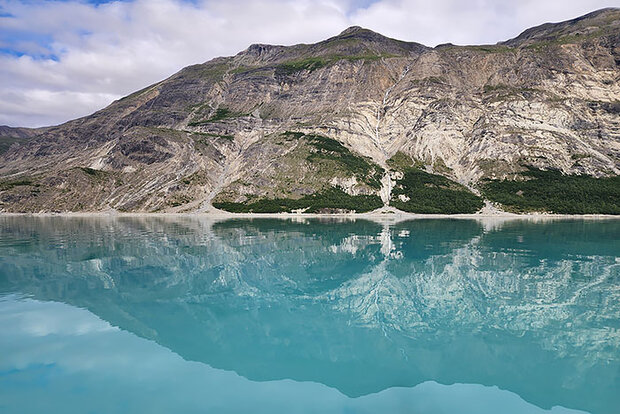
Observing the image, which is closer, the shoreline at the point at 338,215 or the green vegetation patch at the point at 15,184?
the shoreline at the point at 338,215

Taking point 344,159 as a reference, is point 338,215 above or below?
below

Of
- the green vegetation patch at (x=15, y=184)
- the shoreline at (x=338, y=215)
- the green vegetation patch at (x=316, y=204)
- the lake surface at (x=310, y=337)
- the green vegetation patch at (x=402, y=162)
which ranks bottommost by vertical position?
the shoreline at (x=338, y=215)

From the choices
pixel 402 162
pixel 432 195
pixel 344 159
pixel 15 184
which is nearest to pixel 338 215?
pixel 344 159

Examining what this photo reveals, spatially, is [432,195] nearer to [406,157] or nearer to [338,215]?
[406,157]

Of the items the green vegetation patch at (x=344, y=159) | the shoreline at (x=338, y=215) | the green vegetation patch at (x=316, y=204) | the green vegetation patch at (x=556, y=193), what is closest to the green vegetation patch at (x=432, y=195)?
the shoreline at (x=338, y=215)

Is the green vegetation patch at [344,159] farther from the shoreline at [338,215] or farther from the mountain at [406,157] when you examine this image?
the shoreline at [338,215]

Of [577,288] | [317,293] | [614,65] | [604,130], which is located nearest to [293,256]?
[317,293]
